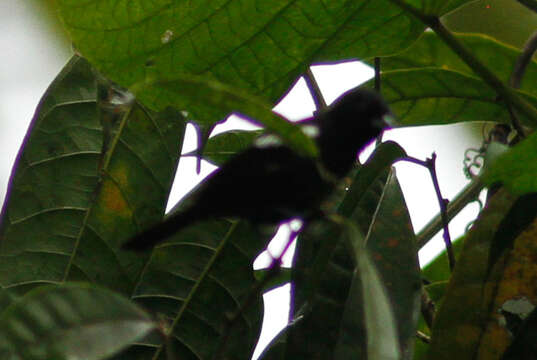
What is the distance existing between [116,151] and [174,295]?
286 mm

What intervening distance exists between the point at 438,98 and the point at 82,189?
2.59 ft

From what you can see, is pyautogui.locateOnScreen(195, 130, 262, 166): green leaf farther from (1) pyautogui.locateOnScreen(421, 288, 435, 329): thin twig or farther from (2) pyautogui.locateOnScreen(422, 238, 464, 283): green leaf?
(2) pyautogui.locateOnScreen(422, 238, 464, 283): green leaf

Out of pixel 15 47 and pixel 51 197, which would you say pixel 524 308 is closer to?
pixel 51 197

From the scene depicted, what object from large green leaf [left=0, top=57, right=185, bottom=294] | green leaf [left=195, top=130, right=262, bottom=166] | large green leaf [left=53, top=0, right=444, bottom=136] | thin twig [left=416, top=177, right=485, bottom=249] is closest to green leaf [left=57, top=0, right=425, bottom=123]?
large green leaf [left=53, top=0, right=444, bottom=136]

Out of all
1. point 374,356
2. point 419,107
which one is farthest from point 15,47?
point 374,356

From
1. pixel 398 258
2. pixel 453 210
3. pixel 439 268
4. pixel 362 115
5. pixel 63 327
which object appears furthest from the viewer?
pixel 439 268

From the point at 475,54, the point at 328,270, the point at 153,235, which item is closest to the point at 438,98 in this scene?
the point at 475,54

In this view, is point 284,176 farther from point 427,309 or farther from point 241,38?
point 427,309

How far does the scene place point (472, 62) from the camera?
1.67m

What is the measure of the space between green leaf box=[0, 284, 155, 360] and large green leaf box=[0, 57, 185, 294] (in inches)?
25.8

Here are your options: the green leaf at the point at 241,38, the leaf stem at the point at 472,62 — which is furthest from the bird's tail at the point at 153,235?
the leaf stem at the point at 472,62

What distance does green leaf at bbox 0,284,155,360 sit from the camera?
1021 millimetres

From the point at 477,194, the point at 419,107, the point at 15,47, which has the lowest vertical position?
the point at 477,194

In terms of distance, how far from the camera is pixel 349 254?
162cm
